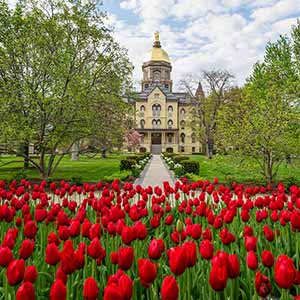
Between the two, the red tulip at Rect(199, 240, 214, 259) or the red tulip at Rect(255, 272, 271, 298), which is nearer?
the red tulip at Rect(255, 272, 271, 298)

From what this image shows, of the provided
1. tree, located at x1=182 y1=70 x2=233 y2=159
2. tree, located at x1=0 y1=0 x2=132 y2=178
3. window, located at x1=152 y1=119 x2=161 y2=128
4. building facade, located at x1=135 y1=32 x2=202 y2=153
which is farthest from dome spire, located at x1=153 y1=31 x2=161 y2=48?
tree, located at x1=0 y1=0 x2=132 y2=178

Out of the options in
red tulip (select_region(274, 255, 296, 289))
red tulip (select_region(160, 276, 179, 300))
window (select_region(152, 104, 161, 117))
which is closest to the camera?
red tulip (select_region(160, 276, 179, 300))

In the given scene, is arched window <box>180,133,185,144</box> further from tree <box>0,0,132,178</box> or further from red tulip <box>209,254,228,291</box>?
red tulip <box>209,254,228,291</box>

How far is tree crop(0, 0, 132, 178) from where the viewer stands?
14469mm

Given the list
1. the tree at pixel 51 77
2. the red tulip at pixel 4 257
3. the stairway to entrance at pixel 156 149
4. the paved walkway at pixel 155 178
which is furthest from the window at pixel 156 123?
the red tulip at pixel 4 257

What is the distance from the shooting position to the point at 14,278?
1.91m

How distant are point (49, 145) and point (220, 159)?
294 inches

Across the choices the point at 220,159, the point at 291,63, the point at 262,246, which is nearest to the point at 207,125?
the point at 291,63

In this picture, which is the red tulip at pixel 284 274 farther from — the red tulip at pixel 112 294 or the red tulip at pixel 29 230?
the red tulip at pixel 29 230

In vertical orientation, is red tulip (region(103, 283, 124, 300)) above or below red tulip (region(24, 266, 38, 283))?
above

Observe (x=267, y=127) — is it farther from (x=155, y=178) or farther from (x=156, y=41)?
(x=156, y=41)

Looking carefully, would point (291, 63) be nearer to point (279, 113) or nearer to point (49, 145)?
point (279, 113)

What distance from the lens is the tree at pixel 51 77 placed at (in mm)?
14469

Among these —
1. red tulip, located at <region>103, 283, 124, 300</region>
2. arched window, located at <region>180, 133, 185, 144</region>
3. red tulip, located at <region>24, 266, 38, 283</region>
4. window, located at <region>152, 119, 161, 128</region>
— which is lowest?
red tulip, located at <region>24, 266, 38, 283</region>
